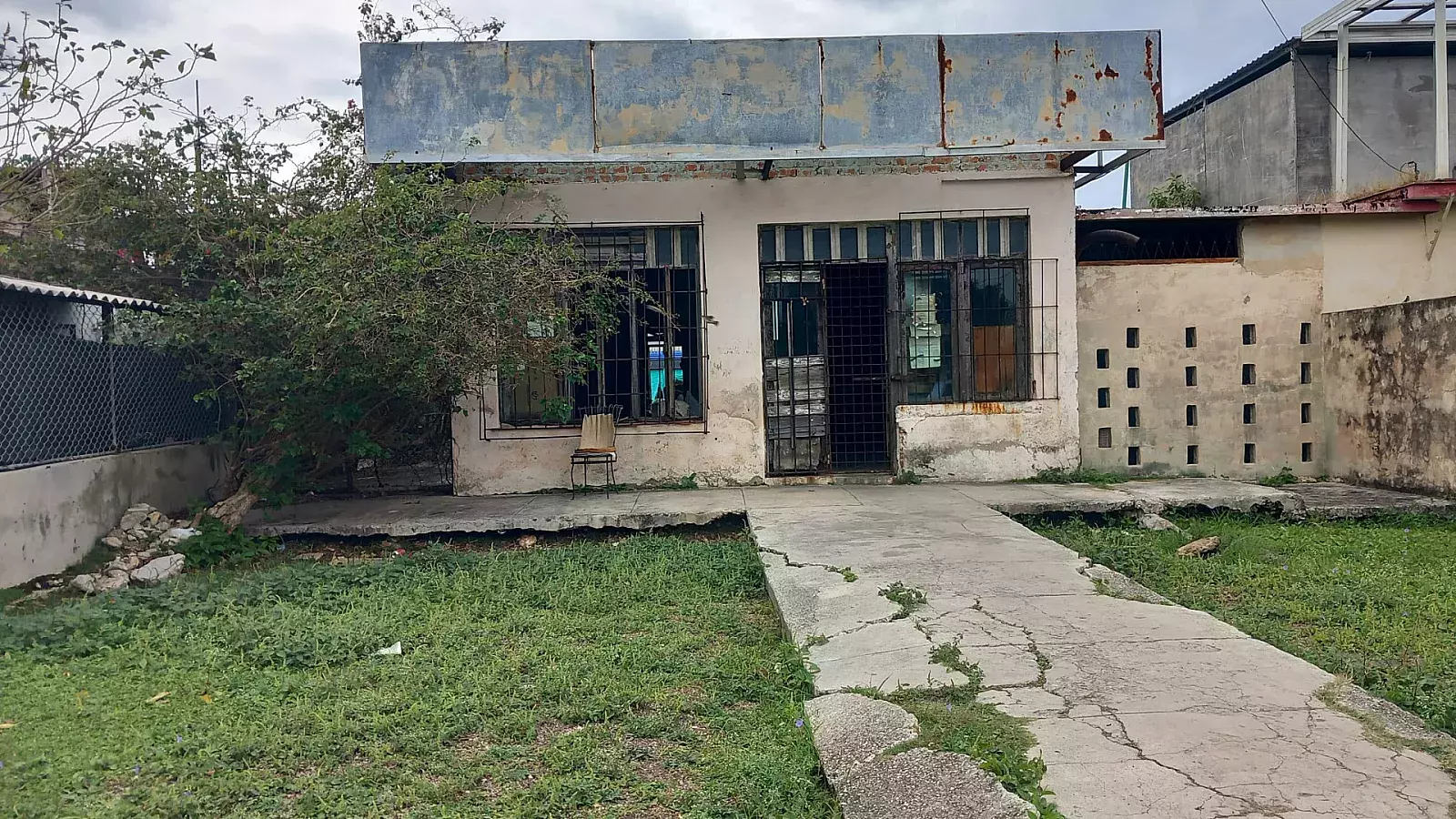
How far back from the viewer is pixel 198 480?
8664 mm

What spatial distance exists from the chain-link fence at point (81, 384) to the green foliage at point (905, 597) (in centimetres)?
571

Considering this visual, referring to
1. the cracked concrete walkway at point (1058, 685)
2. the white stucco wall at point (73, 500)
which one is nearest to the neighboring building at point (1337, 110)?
the cracked concrete walkway at point (1058, 685)

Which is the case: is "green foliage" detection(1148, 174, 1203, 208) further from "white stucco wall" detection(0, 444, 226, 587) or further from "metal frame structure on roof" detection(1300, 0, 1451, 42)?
"white stucco wall" detection(0, 444, 226, 587)

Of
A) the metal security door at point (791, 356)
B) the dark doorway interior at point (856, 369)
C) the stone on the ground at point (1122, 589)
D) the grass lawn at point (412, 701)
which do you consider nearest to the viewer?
the grass lawn at point (412, 701)

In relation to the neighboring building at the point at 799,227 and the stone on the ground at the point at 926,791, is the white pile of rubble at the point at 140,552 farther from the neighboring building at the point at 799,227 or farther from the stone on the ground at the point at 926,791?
the stone on the ground at the point at 926,791

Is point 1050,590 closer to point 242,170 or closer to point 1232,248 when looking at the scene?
point 1232,248

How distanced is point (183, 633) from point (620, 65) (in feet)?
19.8

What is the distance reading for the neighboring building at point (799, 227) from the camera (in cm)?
855

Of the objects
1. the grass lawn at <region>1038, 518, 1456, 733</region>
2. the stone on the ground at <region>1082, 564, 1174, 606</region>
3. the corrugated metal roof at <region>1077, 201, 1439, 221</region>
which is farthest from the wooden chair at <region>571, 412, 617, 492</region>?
the corrugated metal roof at <region>1077, 201, 1439, 221</region>

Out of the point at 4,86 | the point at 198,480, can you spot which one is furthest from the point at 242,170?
the point at 4,86

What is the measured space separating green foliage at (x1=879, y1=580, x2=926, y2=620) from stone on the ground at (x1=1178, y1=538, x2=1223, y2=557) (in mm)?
2765

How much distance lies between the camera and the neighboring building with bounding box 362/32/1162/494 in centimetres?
855

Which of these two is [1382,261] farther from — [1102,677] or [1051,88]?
[1102,677]

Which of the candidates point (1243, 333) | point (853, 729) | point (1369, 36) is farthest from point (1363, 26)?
point (853, 729)
